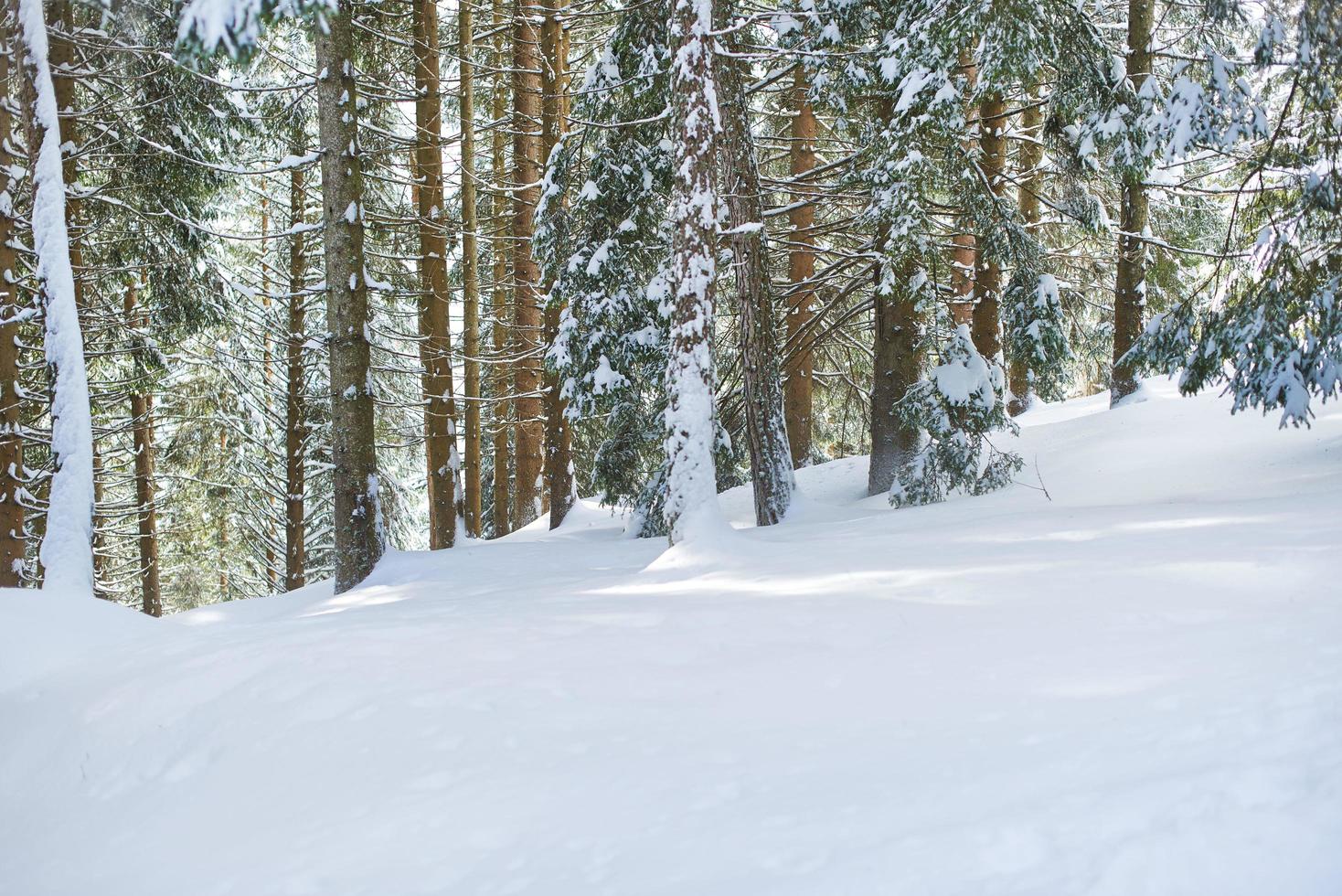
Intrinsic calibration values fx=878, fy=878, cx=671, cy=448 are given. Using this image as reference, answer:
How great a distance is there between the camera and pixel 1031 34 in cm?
812

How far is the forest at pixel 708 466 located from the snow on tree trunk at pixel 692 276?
0.13ft

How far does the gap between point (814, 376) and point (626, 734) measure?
12.5 meters

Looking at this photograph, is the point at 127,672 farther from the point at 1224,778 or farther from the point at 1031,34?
the point at 1031,34

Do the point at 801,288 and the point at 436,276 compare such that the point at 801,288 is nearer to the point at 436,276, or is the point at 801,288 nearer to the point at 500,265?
the point at 436,276

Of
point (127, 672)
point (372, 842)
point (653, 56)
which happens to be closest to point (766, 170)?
point (653, 56)

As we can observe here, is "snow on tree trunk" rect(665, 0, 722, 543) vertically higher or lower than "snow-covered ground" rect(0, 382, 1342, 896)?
higher

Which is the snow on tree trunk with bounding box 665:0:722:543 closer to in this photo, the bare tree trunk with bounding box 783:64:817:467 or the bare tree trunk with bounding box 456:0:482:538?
the bare tree trunk with bounding box 783:64:817:467

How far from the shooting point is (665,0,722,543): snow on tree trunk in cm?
745

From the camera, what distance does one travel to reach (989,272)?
10688 millimetres

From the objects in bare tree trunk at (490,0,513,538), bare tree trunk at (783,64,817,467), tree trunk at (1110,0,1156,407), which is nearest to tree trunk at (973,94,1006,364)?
tree trunk at (1110,0,1156,407)

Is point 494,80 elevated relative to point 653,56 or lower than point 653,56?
elevated

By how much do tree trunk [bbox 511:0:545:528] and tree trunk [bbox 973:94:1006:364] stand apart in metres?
5.86

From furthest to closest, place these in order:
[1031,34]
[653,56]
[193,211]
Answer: [193,211]
[653,56]
[1031,34]

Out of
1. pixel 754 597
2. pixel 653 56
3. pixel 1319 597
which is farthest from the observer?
pixel 653 56
